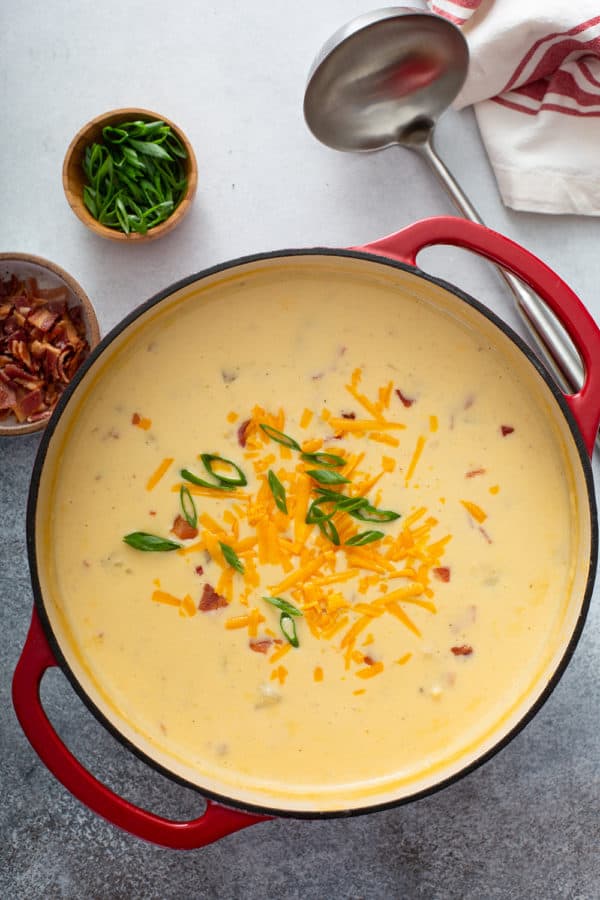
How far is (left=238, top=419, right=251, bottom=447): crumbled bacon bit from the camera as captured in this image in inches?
43.5

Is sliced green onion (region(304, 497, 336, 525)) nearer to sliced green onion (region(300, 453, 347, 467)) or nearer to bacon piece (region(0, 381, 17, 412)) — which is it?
sliced green onion (region(300, 453, 347, 467))

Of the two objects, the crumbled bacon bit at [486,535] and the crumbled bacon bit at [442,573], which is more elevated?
the crumbled bacon bit at [486,535]

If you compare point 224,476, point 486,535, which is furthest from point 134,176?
point 486,535

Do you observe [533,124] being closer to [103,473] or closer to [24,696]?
[103,473]

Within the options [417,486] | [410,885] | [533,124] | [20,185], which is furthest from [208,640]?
[533,124]

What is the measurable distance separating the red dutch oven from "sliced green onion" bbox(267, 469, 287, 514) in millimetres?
258

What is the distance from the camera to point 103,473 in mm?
1118

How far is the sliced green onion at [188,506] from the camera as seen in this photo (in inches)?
43.1

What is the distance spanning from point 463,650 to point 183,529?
388 millimetres

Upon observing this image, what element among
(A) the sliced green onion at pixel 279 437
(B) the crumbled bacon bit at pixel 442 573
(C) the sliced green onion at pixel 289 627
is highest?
(A) the sliced green onion at pixel 279 437

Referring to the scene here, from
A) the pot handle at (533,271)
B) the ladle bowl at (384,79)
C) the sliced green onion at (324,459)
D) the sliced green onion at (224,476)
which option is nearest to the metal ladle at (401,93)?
the ladle bowl at (384,79)

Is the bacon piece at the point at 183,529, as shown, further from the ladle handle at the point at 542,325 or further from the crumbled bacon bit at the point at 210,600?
the ladle handle at the point at 542,325

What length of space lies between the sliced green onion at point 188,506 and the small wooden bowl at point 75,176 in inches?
15.0

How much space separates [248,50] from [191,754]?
102 cm
